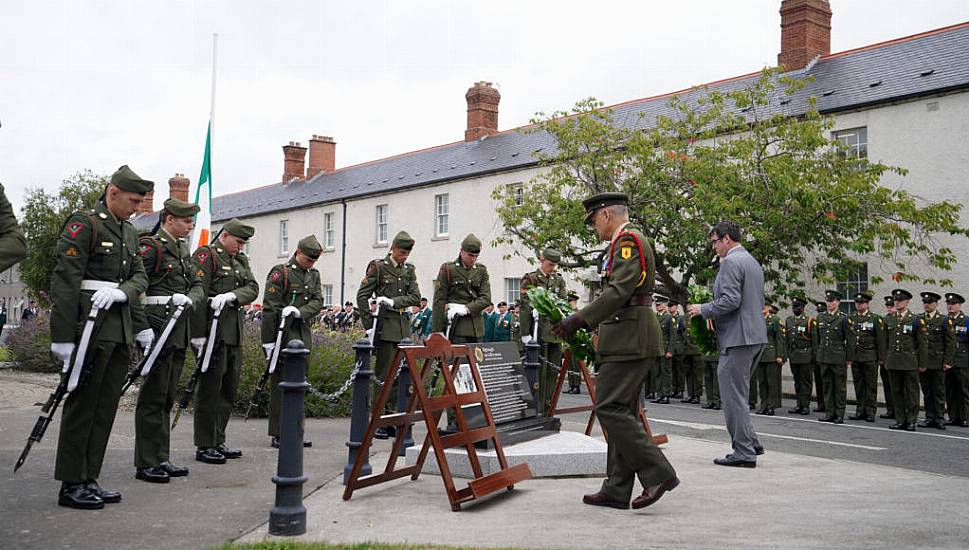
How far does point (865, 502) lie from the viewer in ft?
21.1

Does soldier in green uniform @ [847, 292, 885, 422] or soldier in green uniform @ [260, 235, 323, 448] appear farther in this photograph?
soldier in green uniform @ [847, 292, 885, 422]

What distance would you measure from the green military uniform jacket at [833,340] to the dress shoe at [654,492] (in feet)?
31.7

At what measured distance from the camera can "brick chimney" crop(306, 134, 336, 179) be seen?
1940 inches

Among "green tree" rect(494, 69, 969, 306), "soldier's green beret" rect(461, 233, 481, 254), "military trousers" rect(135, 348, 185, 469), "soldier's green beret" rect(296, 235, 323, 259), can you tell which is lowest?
"military trousers" rect(135, 348, 185, 469)

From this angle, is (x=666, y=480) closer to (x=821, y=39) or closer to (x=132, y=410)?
(x=132, y=410)

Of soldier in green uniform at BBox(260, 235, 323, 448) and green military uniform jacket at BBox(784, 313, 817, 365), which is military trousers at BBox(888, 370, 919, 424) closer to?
green military uniform jacket at BBox(784, 313, 817, 365)

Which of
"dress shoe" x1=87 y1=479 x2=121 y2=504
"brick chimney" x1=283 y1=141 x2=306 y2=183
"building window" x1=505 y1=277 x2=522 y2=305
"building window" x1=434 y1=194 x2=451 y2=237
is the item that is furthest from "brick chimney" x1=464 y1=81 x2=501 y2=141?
"dress shoe" x1=87 y1=479 x2=121 y2=504

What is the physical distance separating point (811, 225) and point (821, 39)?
35.8 ft

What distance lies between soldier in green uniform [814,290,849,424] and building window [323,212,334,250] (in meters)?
29.7

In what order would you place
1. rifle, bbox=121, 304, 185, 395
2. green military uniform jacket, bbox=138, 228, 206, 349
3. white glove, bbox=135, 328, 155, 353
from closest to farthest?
white glove, bbox=135, 328, 155, 353 < rifle, bbox=121, 304, 185, 395 < green military uniform jacket, bbox=138, 228, 206, 349

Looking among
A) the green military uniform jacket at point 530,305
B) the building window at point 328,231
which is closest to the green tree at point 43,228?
the building window at point 328,231

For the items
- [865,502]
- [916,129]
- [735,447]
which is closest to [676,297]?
[916,129]

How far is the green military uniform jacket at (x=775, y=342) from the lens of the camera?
15.4 meters

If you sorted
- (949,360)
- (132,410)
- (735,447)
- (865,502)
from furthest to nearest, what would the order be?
(949,360), (132,410), (735,447), (865,502)
